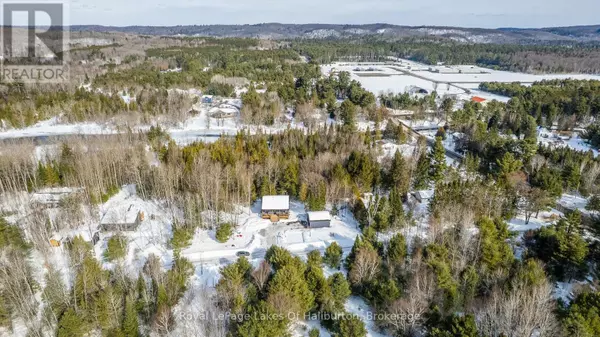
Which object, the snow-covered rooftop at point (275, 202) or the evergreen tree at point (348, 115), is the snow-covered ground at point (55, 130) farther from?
the evergreen tree at point (348, 115)

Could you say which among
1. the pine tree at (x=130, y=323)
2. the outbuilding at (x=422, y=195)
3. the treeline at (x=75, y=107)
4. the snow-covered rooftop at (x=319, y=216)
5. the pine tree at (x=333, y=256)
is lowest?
the pine tree at (x=130, y=323)

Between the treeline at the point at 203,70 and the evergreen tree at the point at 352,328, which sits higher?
the treeline at the point at 203,70

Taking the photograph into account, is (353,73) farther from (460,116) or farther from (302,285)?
(302,285)

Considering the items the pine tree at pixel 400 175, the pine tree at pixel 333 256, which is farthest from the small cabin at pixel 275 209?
the pine tree at pixel 400 175

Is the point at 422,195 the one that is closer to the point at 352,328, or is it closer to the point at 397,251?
the point at 397,251

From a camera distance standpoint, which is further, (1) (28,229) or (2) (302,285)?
(1) (28,229)

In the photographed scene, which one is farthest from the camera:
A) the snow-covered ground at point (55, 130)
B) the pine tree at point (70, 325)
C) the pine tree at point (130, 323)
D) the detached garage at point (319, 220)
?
the snow-covered ground at point (55, 130)

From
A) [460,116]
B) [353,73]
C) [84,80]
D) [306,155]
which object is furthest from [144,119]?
[353,73]

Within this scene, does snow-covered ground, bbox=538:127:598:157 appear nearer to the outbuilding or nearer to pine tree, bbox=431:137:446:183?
pine tree, bbox=431:137:446:183
